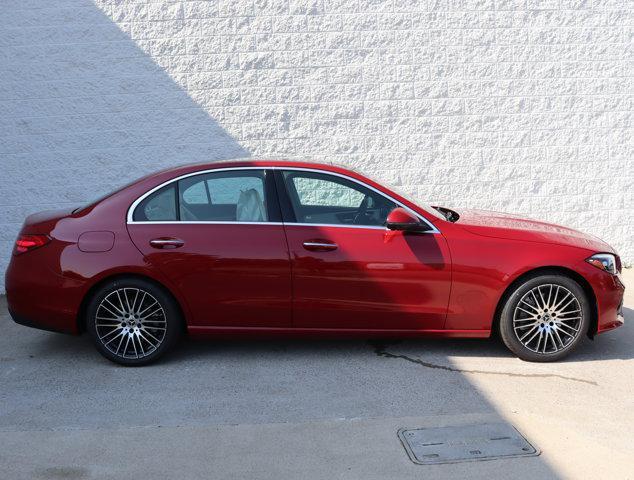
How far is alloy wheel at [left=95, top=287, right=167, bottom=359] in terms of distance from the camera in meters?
5.93

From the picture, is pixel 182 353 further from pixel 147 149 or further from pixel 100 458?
pixel 147 149

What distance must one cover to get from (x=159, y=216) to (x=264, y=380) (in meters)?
1.48

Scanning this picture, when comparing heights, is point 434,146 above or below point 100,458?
above

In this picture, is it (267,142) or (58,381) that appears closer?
(58,381)

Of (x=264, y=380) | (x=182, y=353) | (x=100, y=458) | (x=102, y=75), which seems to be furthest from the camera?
(x=102, y=75)

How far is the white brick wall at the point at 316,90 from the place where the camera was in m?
8.62

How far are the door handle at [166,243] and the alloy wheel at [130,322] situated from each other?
1.19 ft

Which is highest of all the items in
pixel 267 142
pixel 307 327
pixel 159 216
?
pixel 267 142

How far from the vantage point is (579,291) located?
594cm

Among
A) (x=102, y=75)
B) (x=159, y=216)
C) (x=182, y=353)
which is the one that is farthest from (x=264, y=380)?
(x=102, y=75)

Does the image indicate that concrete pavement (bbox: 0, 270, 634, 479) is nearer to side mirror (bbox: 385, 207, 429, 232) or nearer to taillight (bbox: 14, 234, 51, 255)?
taillight (bbox: 14, 234, 51, 255)

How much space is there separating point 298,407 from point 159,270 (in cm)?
153

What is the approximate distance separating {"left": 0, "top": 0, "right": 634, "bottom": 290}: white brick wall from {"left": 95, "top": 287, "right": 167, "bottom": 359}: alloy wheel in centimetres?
316

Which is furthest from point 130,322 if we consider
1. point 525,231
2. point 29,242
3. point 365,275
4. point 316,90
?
point 316,90
